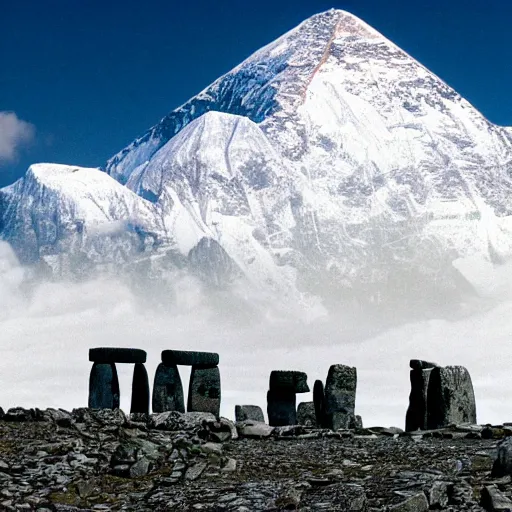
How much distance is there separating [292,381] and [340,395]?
3.51 meters

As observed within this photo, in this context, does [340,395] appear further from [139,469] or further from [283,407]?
[139,469]

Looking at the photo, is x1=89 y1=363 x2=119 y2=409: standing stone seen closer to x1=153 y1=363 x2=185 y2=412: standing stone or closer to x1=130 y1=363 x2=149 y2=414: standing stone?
x1=130 y1=363 x2=149 y2=414: standing stone

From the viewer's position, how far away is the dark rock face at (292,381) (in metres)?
34.0

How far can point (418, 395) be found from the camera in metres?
29.5

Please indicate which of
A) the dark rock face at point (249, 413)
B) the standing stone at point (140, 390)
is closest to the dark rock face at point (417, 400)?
the dark rock face at point (249, 413)

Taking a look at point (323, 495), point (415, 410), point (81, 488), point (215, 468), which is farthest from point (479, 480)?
point (415, 410)

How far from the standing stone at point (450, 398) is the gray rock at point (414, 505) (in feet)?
38.6

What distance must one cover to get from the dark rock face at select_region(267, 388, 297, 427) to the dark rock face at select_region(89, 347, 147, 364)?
5.07 meters

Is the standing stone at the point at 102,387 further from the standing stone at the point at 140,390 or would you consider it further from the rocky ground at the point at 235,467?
the rocky ground at the point at 235,467

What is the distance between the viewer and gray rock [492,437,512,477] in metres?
16.8

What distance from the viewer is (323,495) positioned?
1662cm

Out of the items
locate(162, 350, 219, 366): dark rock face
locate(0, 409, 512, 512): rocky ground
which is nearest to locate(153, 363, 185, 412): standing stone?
locate(162, 350, 219, 366): dark rock face

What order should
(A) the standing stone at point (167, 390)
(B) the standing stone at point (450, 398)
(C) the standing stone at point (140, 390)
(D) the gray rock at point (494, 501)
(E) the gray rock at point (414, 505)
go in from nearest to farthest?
1. (D) the gray rock at point (494, 501)
2. (E) the gray rock at point (414, 505)
3. (B) the standing stone at point (450, 398)
4. (A) the standing stone at point (167, 390)
5. (C) the standing stone at point (140, 390)

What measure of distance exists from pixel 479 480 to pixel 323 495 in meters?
2.72
